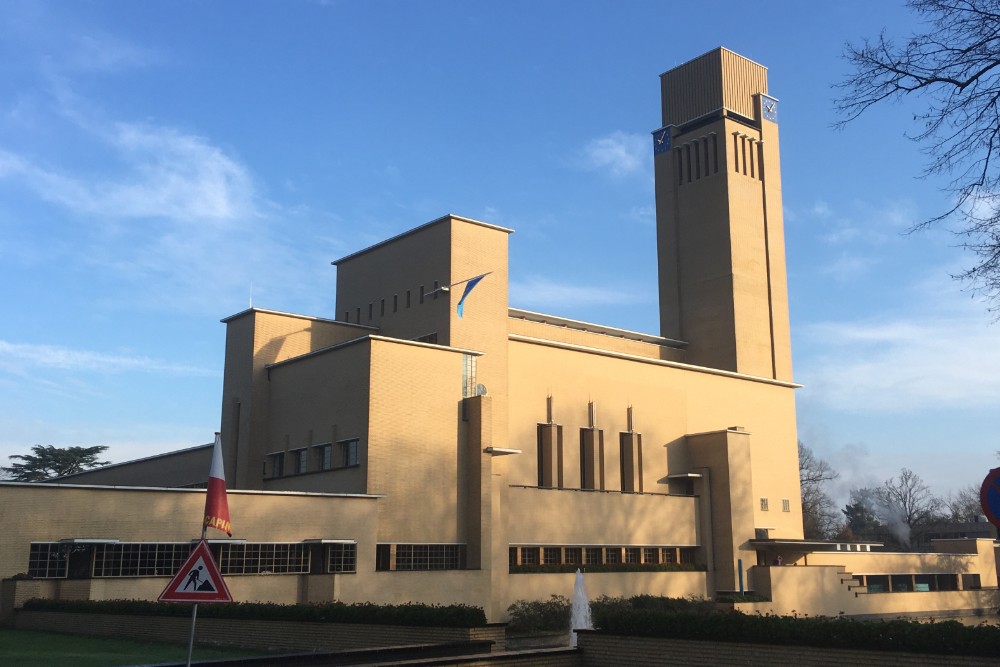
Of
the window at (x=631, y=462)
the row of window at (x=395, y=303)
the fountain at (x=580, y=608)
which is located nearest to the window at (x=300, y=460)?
the row of window at (x=395, y=303)

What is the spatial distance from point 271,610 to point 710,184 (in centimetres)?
4887

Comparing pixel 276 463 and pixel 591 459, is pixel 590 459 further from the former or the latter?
pixel 276 463

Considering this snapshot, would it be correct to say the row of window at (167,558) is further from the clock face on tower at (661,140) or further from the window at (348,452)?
the clock face on tower at (661,140)

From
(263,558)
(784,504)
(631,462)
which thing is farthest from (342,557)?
(784,504)

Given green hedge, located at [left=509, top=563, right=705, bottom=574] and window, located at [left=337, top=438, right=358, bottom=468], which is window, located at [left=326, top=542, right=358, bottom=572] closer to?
window, located at [left=337, top=438, right=358, bottom=468]

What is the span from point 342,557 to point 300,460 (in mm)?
7961

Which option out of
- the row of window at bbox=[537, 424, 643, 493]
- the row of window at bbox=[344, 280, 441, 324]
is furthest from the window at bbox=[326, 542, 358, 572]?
the row of window at bbox=[344, 280, 441, 324]

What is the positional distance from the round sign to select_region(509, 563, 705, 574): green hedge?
3561 cm

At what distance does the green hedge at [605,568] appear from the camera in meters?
43.5

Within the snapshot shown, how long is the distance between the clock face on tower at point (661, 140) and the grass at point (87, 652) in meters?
53.2

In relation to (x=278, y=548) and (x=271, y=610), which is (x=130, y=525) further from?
(x=271, y=610)

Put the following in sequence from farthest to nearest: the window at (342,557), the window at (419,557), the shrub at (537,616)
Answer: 1. the shrub at (537,616)
2. the window at (419,557)
3. the window at (342,557)

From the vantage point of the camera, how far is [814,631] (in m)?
17.1

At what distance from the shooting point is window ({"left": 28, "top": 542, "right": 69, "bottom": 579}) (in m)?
31.6
